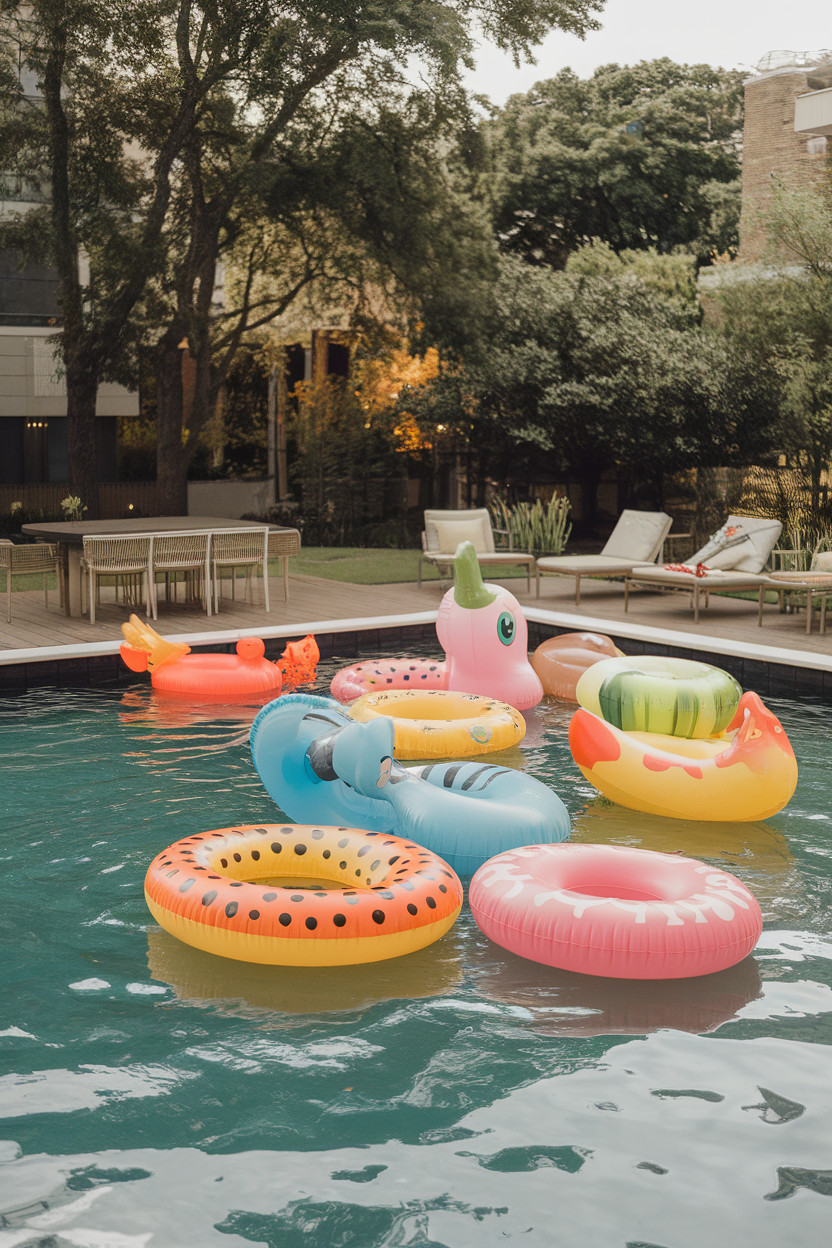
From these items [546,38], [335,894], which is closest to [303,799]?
[335,894]

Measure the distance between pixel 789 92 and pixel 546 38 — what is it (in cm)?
762

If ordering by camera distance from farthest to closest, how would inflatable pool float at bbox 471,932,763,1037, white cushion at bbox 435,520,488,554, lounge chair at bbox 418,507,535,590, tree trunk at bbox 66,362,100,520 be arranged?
tree trunk at bbox 66,362,100,520 < white cushion at bbox 435,520,488,554 < lounge chair at bbox 418,507,535,590 < inflatable pool float at bbox 471,932,763,1037

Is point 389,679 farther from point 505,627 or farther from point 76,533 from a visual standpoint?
point 76,533

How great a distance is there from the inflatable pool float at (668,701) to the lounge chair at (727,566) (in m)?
4.26

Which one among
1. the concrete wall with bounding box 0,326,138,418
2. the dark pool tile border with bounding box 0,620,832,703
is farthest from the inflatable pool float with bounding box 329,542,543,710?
the concrete wall with bounding box 0,326,138,418

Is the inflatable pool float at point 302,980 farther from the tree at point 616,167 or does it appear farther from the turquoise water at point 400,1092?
the tree at point 616,167

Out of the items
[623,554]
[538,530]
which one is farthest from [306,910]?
[538,530]

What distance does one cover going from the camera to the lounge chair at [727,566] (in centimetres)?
1057

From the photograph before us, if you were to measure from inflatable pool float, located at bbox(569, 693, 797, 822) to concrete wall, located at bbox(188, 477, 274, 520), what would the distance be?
14.7 metres

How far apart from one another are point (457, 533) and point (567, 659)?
175 inches

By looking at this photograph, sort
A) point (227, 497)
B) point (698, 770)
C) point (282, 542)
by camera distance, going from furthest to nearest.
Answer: point (227, 497), point (282, 542), point (698, 770)

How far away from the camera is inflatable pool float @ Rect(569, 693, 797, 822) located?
5.53 metres

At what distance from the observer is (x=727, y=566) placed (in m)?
11.0

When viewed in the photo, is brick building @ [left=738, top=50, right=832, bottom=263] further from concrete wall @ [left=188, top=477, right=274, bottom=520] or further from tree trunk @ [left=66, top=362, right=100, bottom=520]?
tree trunk @ [left=66, top=362, right=100, bottom=520]
